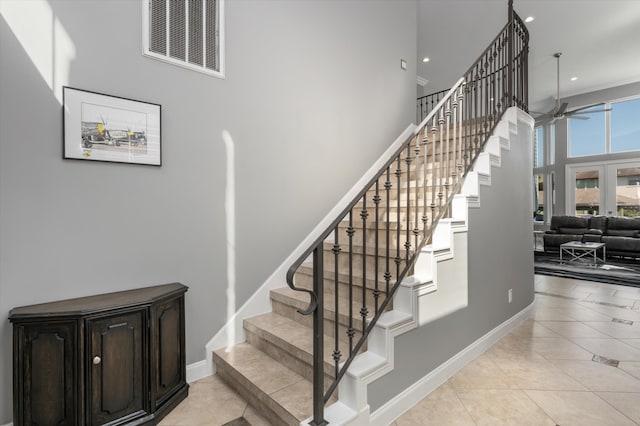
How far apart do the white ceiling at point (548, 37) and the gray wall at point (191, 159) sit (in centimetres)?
242

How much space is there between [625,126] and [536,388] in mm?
9901

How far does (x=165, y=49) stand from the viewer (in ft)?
7.64

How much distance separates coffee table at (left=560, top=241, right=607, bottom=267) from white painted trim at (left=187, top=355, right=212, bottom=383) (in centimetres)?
736

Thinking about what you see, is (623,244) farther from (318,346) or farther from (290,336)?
(318,346)

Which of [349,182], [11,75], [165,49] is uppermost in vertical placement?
[165,49]

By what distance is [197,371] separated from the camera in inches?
95.3

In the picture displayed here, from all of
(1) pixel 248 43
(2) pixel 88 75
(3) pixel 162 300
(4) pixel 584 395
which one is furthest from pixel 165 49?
(4) pixel 584 395

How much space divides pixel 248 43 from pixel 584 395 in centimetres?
367

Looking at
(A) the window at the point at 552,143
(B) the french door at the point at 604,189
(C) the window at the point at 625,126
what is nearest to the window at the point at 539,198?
(A) the window at the point at 552,143

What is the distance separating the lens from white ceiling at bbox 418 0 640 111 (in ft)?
16.7

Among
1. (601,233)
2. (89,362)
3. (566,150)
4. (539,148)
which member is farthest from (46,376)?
(539,148)

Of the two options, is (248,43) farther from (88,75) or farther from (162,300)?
(162,300)

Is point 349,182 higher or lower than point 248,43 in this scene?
lower

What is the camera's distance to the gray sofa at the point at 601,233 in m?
6.95
